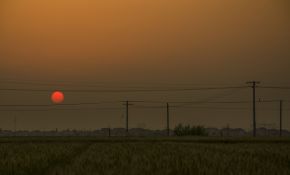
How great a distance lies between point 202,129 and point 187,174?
92177mm

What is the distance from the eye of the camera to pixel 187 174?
1122 centimetres

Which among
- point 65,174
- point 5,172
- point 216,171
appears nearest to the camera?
point 65,174

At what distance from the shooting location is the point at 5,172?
1267cm

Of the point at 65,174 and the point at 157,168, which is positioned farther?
the point at 157,168

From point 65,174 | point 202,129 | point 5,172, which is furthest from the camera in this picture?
point 202,129

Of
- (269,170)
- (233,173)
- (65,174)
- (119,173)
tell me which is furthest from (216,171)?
(65,174)

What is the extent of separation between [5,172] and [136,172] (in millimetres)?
3731

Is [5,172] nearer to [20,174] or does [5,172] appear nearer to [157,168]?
[20,174]

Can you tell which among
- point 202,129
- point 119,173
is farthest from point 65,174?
point 202,129

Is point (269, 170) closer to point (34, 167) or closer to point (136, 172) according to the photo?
point (136, 172)

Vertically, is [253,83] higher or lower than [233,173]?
higher

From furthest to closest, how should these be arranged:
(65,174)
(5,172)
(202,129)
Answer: (202,129) → (5,172) → (65,174)

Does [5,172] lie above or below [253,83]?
below

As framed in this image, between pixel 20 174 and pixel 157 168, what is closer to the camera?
pixel 20 174
